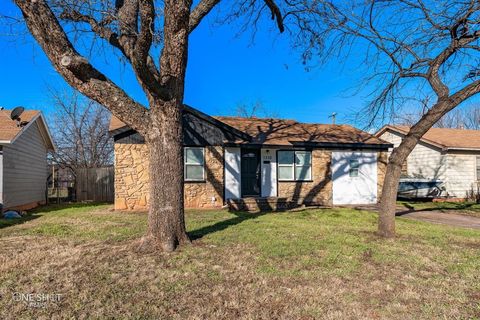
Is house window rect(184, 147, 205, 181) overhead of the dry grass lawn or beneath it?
overhead

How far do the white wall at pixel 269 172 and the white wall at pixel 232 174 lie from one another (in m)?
1.07

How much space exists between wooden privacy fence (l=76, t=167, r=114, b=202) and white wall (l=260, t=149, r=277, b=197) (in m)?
8.01

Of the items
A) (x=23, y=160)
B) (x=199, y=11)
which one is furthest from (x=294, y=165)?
(x=23, y=160)

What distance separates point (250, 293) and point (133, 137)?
9.43 metres

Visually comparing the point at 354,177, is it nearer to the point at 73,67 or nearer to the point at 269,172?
the point at 269,172

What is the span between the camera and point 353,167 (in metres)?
14.6

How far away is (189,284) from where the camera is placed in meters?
3.98

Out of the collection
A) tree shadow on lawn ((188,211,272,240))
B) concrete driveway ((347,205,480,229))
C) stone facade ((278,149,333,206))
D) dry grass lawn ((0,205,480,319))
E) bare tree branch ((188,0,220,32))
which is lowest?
concrete driveway ((347,205,480,229))

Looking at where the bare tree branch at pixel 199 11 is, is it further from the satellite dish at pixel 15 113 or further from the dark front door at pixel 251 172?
the satellite dish at pixel 15 113

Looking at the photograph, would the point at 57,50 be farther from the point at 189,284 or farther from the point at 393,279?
the point at 393,279

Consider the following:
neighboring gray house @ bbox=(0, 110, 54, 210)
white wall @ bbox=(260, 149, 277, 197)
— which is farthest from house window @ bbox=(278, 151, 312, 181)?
neighboring gray house @ bbox=(0, 110, 54, 210)

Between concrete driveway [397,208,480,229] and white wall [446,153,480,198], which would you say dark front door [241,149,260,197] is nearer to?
concrete driveway [397,208,480,229]
